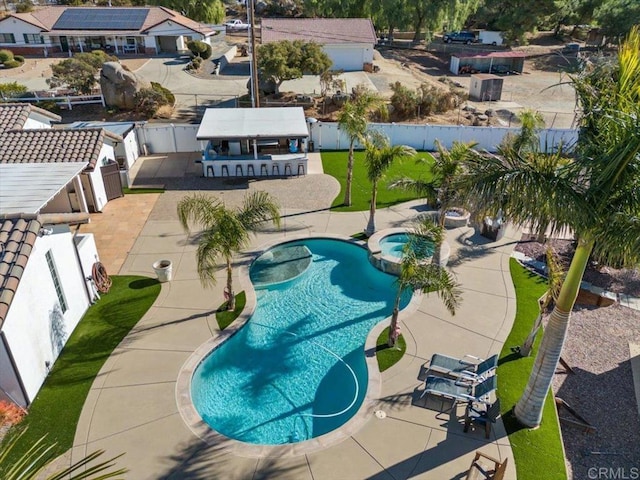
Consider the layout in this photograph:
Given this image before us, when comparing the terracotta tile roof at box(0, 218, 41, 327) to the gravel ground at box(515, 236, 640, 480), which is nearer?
the terracotta tile roof at box(0, 218, 41, 327)

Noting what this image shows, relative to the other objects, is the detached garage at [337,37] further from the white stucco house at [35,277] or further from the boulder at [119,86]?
the white stucco house at [35,277]

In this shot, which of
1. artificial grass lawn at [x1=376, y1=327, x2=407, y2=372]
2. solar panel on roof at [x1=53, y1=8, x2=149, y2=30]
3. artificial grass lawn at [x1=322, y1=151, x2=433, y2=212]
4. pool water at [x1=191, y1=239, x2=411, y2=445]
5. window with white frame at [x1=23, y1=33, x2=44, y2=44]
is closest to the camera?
pool water at [x1=191, y1=239, x2=411, y2=445]

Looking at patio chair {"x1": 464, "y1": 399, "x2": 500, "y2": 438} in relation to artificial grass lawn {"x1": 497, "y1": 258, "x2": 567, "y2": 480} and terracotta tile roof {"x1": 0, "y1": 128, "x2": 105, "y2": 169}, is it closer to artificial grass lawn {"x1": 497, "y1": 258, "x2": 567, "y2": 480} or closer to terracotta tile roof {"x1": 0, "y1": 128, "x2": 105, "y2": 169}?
artificial grass lawn {"x1": 497, "y1": 258, "x2": 567, "y2": 480}

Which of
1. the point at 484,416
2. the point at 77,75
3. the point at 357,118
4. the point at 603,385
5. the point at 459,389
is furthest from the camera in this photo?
the point at 77,75

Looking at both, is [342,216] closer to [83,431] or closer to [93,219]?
[93,219]

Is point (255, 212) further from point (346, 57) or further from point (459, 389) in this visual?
point (346, 57)

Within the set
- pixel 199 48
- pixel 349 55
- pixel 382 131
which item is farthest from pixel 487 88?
pixel 199 48

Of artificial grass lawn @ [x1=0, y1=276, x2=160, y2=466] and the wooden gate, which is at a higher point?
the wooden gate

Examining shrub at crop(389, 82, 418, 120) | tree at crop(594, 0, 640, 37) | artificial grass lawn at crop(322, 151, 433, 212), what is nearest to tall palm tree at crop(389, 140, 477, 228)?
artificial grass lawn at crop(322, 151, 433, 212)
